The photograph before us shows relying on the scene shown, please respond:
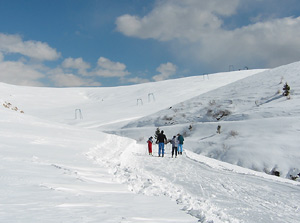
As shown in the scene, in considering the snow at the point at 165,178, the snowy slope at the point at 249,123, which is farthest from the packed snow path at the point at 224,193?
the snowy slope at the point at 249,123

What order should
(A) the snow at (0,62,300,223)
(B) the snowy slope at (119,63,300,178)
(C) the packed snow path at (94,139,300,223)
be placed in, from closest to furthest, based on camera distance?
(A) the snow at (0,62,300,223) < (C) the packed snow path at (94,139,300,223) < (B) the snowy slope at (119,63,300,178)

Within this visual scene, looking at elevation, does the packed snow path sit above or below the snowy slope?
below

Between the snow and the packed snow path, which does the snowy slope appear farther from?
the packed snow path

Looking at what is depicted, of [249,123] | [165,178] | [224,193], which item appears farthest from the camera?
[249,123]

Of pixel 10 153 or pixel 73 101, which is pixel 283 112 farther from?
pixel 73 101

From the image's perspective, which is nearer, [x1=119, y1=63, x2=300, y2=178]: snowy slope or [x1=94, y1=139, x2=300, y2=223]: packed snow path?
[x1=94, y1=139, x2=300, y2=223]: packed snow path

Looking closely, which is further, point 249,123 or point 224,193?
point 249,123

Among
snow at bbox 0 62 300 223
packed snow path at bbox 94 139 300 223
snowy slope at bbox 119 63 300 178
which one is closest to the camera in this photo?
snow at bbox 0 62 300 223

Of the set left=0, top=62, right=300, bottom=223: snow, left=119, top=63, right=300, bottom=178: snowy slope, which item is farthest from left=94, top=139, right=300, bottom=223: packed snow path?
left=119, top=63, right=300, bottom=178: snowy slope

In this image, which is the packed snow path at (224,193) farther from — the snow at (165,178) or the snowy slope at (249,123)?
the snowy slope at (249,123)

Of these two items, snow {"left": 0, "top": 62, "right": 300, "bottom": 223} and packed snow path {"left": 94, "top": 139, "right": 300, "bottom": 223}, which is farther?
packed snow path {"left": 94, "top": 139, "right": 300, "bottom": 223}

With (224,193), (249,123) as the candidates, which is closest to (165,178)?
(224,193)

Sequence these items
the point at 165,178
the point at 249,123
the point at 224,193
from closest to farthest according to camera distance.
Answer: the point at 224,193, the point at 165,178, the point at 249,123

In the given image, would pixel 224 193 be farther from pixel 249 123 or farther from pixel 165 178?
pixel 249 123
